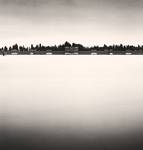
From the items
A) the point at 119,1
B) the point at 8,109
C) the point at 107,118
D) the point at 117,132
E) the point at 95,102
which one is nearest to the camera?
the point at 117,132

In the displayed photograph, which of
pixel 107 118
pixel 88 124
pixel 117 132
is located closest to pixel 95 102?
pixel 107 118

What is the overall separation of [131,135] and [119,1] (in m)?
5.14

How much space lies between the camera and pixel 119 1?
8.01 meters

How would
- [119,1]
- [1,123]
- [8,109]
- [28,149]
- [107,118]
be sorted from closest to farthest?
[28,149] → [1,123] → [107,118] → [8,109] → [119,1]

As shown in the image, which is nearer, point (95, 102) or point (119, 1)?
point (95, 102)

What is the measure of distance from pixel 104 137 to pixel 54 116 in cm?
104

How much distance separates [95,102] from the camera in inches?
207

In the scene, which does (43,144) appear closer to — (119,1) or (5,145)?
(5,145)

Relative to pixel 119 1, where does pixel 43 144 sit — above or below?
below

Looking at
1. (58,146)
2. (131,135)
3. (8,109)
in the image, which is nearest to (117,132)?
(131,135)

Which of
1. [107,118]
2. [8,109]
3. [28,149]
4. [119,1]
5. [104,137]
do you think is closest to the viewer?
[28,149]

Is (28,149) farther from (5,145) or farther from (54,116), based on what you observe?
(54,116)

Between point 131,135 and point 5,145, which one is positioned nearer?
point 5,145

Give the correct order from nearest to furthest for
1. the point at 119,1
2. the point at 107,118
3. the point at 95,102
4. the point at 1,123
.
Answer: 1. the point at 1,123
2. the point at 107,118
3. the point at 95,102
4. the point at 119,1
